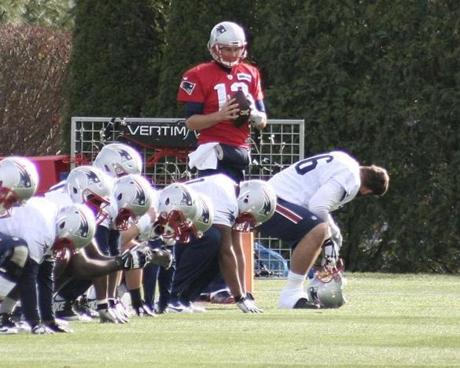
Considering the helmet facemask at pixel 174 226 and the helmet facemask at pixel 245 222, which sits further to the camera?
the helmet facemask at pixel 245 222

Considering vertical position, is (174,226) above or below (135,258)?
above

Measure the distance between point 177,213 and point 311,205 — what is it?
1.83m

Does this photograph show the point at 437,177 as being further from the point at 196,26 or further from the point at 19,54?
the point at 19,54

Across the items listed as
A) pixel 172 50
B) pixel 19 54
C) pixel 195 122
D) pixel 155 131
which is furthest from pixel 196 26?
pixel 19 54

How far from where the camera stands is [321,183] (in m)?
14.6

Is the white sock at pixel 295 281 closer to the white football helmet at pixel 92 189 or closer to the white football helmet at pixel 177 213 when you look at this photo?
the white football helmet at pixel 177 213

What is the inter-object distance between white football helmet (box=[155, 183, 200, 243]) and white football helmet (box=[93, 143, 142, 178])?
1.69ft

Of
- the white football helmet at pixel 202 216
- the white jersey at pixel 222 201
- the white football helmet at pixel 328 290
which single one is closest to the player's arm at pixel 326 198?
the white football helmet at pixel 328 290

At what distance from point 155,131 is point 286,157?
2558 mm

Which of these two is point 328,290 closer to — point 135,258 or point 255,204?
point 255,204

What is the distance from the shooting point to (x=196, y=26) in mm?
22109

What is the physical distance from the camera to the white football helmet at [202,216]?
1312 cm

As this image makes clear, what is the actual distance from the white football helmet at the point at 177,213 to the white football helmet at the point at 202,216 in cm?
4

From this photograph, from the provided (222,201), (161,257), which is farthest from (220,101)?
(161,257)
